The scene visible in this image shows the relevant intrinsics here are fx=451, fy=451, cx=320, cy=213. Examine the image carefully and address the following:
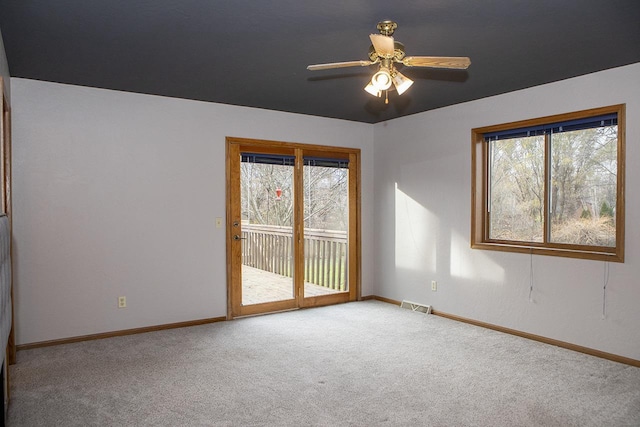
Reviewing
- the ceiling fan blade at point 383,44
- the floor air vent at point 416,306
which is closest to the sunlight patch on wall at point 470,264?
the floor air vent at point 416,306

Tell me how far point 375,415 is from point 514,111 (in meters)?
3.13

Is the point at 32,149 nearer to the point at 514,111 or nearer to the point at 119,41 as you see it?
the point at 119,41

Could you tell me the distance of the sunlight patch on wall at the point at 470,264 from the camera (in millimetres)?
4508

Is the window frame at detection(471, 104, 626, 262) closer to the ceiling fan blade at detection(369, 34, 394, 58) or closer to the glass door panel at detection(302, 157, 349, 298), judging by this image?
the glass door panel at detection(302, 157, 349, 298)

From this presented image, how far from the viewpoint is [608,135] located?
12.4 ft

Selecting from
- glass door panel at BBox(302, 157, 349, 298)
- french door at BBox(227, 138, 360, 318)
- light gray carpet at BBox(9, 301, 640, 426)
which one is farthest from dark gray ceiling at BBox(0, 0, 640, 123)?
light gray carpet at BBox(9, 301, 640, 426)

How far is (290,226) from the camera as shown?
17.5 feet

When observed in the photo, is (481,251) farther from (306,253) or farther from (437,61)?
(437,61)

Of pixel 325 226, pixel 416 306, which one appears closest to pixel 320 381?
pixel 416 306

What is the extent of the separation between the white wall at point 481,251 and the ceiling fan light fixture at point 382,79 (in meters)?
2.13

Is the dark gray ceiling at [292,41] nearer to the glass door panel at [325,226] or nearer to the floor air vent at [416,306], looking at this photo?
the glass door panel at [325,226]

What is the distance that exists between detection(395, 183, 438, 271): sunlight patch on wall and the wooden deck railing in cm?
72

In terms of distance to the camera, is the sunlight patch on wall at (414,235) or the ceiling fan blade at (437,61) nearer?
the ceiling fan blade at (437,61)

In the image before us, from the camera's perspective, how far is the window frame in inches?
141
